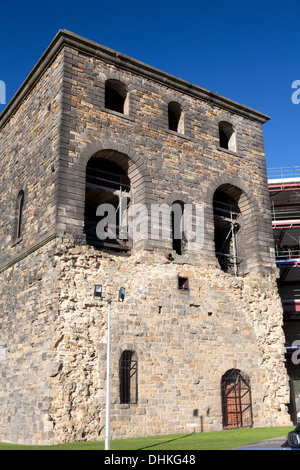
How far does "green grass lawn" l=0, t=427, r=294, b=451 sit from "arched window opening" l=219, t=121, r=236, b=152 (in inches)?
454

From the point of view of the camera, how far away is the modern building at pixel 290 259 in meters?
24.8

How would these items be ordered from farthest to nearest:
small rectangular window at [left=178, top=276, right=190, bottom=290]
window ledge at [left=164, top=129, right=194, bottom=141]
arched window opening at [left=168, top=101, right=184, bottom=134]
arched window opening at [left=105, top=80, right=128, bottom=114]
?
arched window opening at [left=168, top=101, right=184, bottom=134], window ledge at [left=164, top=129, right=194, bottom=141], arched window opening at [left=105, top=80, right=128, bottom=114], small rectangular window at [left=178, top=276, right=190, bottom=290]

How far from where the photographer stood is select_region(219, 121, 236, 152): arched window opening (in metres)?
21.0

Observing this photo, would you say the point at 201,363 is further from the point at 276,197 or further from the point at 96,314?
the point at 276,197

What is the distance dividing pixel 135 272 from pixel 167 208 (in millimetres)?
2855

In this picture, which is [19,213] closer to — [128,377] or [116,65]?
[116,65]

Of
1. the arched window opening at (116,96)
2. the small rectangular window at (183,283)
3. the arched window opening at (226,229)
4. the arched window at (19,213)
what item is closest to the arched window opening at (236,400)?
the small rectangular window at (183,283)

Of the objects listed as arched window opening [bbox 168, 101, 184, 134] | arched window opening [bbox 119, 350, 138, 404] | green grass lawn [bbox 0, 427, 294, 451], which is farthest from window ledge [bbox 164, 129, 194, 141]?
green grass lawn [bbox 0, 427, 294, 451]

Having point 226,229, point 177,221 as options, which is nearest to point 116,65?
point 177,221

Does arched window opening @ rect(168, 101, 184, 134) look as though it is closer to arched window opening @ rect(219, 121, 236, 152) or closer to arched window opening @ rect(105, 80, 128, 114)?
arched window opening @ rect(105, 80, 128, 114)

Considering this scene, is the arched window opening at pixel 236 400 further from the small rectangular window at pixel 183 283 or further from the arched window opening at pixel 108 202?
the arched window opening at pixel 108 202

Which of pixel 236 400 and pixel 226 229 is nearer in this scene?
pixel 236 400

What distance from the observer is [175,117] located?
65.4 feet

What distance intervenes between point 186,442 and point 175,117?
494 inches
